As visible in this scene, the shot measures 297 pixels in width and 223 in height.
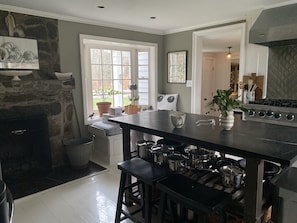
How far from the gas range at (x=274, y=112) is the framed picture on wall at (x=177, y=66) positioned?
1.74 m

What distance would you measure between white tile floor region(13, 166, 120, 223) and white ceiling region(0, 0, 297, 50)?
7.75ft

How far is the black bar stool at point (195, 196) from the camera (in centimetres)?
137

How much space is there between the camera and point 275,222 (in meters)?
1.53

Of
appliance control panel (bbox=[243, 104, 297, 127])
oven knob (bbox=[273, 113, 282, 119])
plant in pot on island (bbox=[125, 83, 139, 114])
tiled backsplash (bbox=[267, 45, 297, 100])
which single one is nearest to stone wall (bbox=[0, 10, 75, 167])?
plant in pot on island (bbox=[125, 83, 139, 114])

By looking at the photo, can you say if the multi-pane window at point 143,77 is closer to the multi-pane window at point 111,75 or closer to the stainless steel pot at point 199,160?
the multi-pane window at point 111,75

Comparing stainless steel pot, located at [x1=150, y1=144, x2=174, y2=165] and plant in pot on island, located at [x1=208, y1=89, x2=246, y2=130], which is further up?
plant in pot on island, located at [x1=208, y1=89, x2=246, y2=130]

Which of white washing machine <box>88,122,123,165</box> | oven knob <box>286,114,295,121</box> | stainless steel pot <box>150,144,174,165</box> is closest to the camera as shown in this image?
stainless steel pot <box>150,144,174,165</box>

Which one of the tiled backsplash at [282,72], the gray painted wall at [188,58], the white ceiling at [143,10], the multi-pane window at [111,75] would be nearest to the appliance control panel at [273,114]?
the tiled backsplash at [282,72]

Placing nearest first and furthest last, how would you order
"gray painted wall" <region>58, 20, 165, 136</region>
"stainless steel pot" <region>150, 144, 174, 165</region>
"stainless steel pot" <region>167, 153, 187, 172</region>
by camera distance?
1. "stainless steel pot" <region>167, 153, 187, 172</region>
2. "stainless steel pot" <region>150, 144, 174, 165</region>
3. "gray painted wall" <region>58, 20, 165, 136</region>

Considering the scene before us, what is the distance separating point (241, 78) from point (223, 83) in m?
4.31

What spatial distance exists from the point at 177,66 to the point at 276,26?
2.08 meters

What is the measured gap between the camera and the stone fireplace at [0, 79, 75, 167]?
3086 millimetres

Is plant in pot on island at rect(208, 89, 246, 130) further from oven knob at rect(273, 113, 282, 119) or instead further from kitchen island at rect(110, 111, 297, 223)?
oven knob at rect(273, 113, 282, 119)

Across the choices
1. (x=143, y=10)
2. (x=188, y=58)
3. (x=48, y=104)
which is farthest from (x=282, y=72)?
(x=48, y=104)
